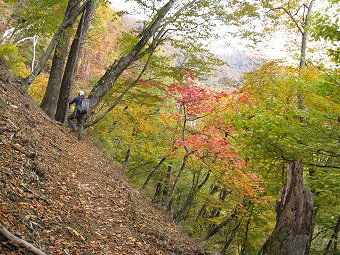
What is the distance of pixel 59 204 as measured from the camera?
4.64m

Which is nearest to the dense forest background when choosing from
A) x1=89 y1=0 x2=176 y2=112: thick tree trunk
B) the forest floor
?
x1=89 y1=0 x2=176 y2=112: thick tree trunk

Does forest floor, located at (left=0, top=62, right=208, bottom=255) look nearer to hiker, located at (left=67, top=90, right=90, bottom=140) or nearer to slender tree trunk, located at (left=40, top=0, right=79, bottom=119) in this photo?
hiker, located at (left=67, top=90, right=90, bottom=140)

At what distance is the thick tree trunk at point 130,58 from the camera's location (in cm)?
1052

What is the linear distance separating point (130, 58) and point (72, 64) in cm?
228

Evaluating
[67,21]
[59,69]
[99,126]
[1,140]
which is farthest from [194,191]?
[1,140]

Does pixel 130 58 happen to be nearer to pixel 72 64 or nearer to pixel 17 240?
pixel 72 64

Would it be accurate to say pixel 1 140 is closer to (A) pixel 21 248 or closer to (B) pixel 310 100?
(A) pixel 21 248

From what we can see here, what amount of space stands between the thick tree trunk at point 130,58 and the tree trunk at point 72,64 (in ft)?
3.23

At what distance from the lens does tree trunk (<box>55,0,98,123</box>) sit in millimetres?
11195

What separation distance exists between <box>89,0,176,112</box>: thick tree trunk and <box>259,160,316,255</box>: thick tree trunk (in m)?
7.09

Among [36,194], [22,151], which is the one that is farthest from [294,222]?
[22,151]

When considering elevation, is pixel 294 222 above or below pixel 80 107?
below

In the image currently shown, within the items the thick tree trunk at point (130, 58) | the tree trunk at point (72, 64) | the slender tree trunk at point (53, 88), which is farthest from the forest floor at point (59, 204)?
the thick tree trunk at point (130, 58)

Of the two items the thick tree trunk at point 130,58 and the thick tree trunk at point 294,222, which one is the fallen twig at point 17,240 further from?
the thick tree trunk at point 130,58
